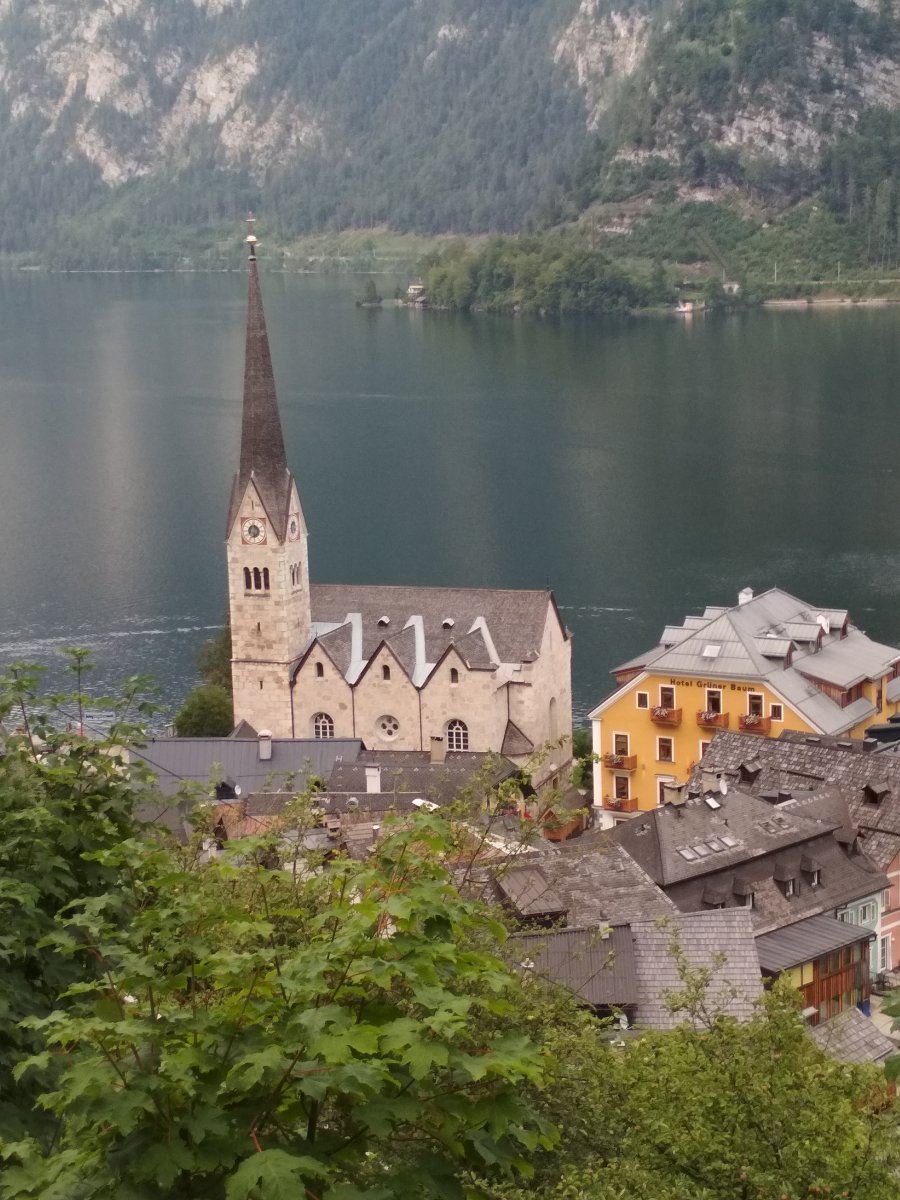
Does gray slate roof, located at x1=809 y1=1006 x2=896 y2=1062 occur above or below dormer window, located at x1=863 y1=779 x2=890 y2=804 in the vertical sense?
above

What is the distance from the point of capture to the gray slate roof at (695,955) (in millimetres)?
22062

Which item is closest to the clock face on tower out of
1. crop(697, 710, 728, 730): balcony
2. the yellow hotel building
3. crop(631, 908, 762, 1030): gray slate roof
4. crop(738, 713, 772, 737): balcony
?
the yellow hotel building

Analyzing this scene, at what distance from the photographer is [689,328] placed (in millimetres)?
161750

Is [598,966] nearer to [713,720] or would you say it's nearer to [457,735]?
[713,720]

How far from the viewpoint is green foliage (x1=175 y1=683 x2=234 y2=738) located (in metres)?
46.5

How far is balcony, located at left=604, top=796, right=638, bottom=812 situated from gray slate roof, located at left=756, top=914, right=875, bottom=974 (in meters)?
12.7

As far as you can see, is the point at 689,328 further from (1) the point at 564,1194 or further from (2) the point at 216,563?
(1) the point at 564,1194

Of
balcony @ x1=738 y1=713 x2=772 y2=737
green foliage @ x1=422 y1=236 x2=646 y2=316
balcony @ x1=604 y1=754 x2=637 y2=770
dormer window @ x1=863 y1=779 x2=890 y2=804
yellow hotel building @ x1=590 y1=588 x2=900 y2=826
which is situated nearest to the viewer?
dormer window @ x1=863 y1=779 x2=890 y2=804

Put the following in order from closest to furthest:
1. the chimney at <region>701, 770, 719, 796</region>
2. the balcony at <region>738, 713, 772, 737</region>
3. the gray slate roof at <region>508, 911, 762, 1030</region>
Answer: the gray slate roof at <region>508, 911, 762, 1030</region> < the chimney at <region>701, 770, 719, 796</region> < the balcony at <region>738, 713, 772, 737</region>

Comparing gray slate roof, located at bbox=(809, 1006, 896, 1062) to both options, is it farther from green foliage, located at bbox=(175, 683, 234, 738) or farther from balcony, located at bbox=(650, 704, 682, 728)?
green foliage, located at bbox=(175, 683, 234, 738)

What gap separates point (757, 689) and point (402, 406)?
8189 cm

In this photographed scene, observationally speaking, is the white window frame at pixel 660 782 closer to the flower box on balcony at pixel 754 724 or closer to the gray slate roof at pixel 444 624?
the flower box on balcony at pixel 754 724

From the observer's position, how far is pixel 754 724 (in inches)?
1604

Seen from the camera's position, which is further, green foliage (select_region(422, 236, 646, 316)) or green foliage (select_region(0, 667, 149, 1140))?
green foliage (select_region(422, 236, 646, 316))
